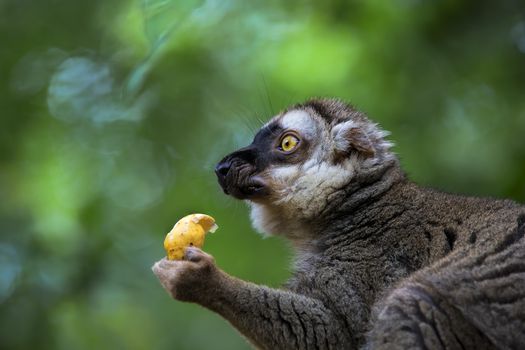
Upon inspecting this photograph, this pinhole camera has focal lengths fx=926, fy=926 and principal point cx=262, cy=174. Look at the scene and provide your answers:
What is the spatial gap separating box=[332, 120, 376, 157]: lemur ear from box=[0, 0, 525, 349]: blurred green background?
2.99 m

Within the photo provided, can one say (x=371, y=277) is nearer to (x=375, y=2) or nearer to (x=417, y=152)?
(x=417, y=152)

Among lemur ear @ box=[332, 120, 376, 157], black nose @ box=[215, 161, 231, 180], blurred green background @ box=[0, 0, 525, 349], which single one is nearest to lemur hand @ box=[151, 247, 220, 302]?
black nose @ box=[215, 161, 231, 180]

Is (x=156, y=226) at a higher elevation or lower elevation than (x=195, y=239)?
higher

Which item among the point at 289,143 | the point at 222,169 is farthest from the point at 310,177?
the point at 222,169

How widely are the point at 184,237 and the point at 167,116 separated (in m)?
5.77

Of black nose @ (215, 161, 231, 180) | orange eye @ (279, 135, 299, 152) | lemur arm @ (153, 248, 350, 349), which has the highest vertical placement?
orange eye @ (279, 135, 299, 152)

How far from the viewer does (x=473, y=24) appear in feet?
38.0

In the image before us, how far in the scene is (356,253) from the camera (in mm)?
7191

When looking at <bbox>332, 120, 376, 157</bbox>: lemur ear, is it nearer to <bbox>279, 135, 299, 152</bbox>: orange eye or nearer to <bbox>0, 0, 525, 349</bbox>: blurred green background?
<bbox>279, 135, 299, 152</bbox>: orange eye

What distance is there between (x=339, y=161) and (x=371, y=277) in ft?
4.32

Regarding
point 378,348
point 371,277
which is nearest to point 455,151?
point 371,277

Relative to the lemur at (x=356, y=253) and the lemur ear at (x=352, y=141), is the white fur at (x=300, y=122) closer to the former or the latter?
the lemur at (x=356, y=253)

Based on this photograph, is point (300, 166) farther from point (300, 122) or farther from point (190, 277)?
point (190, 277)

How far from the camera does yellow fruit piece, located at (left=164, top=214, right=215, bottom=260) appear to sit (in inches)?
265
